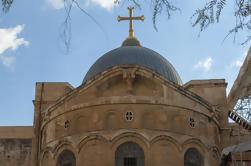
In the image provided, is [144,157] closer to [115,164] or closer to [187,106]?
[115,164]

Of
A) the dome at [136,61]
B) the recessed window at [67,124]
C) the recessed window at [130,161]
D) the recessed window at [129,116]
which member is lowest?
the recessed window at [130,161]

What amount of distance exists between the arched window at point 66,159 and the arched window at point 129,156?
2.00 m

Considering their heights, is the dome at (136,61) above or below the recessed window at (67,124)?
above

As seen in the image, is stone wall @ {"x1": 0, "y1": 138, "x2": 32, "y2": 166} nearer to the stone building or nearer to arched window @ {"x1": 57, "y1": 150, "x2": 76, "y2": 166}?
the stone building

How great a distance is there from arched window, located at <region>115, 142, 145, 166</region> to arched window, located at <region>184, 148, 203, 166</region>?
6.03 ft

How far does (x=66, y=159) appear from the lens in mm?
19969

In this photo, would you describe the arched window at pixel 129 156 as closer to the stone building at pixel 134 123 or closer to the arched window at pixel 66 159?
the stone building at pixel 134 123

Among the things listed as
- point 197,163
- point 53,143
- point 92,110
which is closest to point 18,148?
point 53,143

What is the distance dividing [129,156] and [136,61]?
201 inches

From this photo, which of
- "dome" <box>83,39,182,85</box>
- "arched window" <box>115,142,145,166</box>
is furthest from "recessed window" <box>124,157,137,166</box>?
"dome" <box>83,39,182,85</box>

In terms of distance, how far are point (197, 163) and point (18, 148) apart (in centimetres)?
949

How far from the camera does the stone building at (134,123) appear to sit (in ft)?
62.6

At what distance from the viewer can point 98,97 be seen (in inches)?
800

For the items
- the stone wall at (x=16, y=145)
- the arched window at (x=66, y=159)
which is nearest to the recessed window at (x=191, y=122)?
the arched window at (x=66, y=159)
